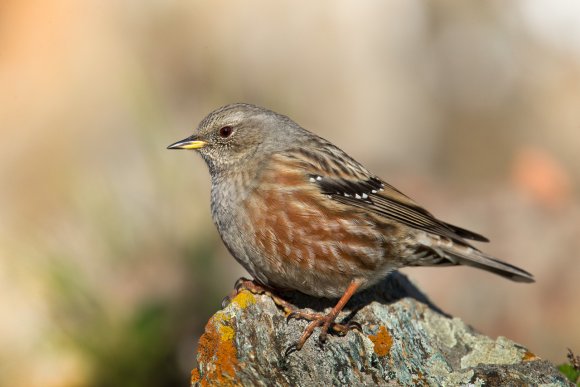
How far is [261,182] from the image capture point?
5566 mm

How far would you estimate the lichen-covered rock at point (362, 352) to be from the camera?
4.44 metres

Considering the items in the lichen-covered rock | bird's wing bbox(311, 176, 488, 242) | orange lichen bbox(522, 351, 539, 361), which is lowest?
the lichen-covered rock

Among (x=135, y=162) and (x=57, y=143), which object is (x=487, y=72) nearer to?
(x=135, y=162)

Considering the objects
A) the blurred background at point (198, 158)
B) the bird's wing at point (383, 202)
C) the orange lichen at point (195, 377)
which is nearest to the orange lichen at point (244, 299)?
the orange lichen at point (195, 377)

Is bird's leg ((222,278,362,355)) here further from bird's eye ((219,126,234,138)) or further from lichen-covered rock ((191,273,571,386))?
bird's eye ((219,126,234,138))

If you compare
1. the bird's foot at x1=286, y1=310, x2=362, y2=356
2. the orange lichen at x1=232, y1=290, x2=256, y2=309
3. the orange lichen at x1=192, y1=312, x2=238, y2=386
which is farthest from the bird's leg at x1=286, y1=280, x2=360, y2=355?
the orange lichen at x1=192, y1=312, x2=238, y2=386

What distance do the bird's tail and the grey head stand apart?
4.14ft

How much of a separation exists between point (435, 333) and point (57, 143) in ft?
22.1

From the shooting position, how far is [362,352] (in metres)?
4.88

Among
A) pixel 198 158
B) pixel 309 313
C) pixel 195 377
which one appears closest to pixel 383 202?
pixel 309 313

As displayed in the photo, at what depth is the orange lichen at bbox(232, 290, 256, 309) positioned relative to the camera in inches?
196

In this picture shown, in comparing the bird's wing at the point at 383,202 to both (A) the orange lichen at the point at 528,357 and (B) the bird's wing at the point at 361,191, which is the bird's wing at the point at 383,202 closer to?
(B) the bird's wing at the point at 361,191

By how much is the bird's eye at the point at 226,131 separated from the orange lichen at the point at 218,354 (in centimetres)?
172

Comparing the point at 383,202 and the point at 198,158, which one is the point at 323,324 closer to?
the point at 383,202
